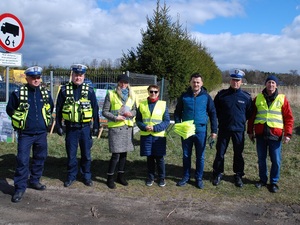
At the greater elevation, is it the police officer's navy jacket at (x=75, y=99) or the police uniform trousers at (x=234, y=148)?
the police officer's navy jacket at (x=75, y=99)

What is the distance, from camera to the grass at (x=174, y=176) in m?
5.26

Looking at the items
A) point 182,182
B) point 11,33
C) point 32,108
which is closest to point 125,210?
point 182,182

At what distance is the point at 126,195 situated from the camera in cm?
526

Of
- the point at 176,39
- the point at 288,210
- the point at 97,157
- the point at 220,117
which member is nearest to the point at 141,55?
the point at 176,39

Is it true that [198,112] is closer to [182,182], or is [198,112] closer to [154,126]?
[154,126]

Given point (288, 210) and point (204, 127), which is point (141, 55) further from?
point (288, 210)

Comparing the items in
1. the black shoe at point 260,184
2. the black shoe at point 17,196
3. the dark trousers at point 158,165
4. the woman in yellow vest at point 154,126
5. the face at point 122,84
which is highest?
the face at point 122,84

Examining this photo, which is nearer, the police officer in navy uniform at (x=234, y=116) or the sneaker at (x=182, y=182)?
the police officer in navy uniform at (x=234, y=116)

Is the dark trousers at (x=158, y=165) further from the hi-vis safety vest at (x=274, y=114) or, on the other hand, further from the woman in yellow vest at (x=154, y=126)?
the hi-vis safety vest at (x=274, y=114)

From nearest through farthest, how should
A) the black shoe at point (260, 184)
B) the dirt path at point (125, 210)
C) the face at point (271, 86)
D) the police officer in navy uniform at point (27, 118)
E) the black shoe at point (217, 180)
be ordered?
1. the dirt path at point (125, 210)
2. the police officer in navy uniform at point (27, 118)
3. the face at point (271, 86)
4. the black shoe at point (260, 184)
5. the black shoe at point (217, 180)

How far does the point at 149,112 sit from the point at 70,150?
1.53 metres

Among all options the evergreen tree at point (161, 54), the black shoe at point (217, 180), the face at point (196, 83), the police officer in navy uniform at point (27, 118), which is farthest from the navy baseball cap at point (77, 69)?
the evergreen tree at point (161, 54)

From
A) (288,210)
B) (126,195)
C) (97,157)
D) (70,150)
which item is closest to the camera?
(288,210)

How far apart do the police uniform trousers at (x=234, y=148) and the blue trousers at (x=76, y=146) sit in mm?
2352
